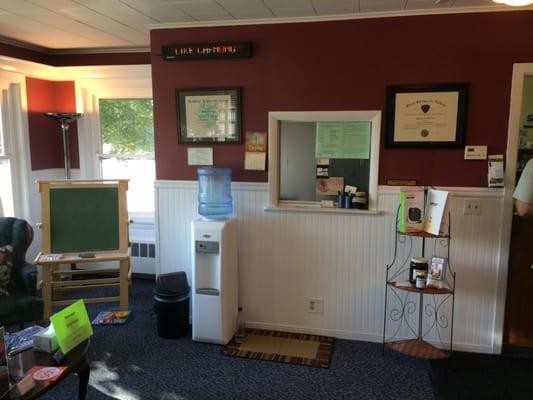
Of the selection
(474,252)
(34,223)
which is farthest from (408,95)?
(34,223)

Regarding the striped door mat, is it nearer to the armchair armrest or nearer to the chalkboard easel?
the chalkboard easel

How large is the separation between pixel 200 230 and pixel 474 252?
1.98 meters

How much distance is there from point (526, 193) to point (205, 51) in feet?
7.95

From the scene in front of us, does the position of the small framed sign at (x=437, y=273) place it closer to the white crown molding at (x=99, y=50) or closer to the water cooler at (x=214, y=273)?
the water cooler at (x=214, y=273)

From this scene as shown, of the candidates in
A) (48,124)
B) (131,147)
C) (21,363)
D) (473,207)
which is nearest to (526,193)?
(473,207)

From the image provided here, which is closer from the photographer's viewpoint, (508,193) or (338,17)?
(508,193)

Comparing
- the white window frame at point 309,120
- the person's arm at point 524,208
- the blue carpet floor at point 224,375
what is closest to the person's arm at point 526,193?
the person's arm at point 524,208

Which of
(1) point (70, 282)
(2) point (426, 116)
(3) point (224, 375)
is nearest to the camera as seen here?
(3) point (224, 375)

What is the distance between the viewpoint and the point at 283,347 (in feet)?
10.5

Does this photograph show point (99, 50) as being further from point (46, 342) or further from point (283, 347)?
point (283, 347)

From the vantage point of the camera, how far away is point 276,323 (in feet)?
11.4

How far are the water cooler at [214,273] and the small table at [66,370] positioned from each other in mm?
1016

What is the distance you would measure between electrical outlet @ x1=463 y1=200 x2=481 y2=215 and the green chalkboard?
106 inches

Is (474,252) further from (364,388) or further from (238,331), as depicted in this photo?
(238,331)
